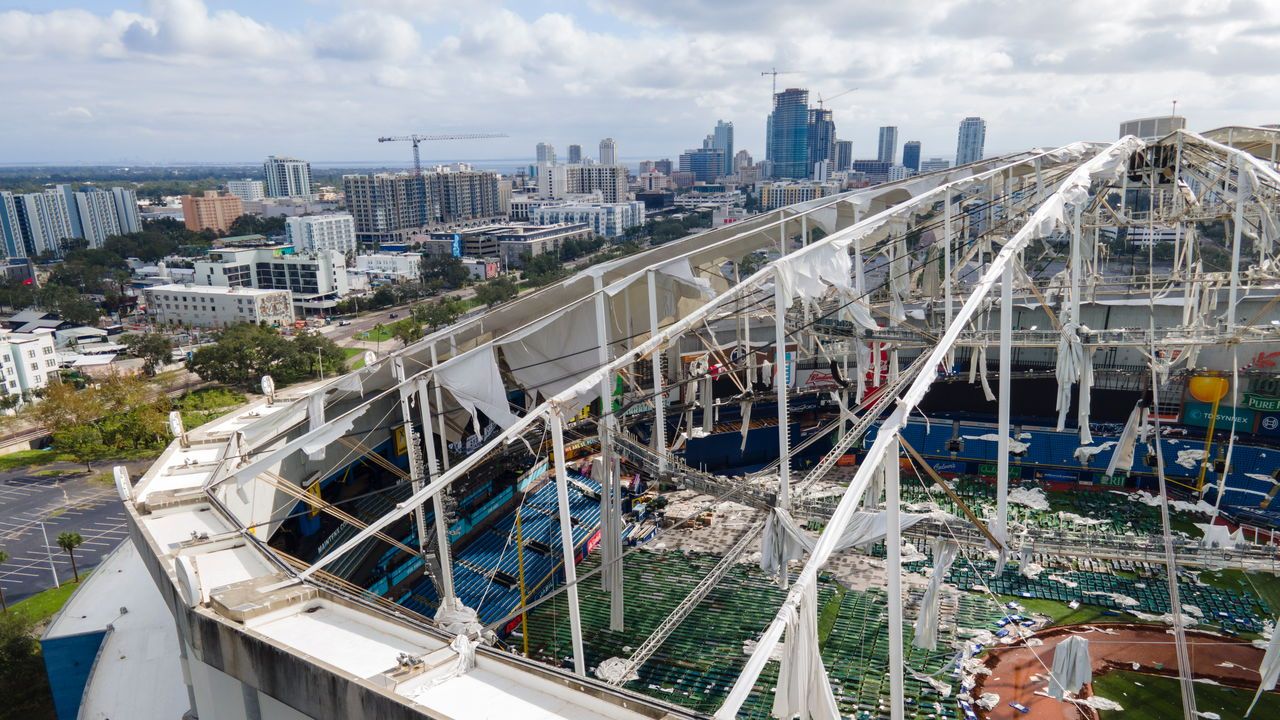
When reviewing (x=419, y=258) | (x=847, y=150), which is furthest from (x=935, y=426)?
(x=847, y=150)

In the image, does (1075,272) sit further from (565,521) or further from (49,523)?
(49,523)

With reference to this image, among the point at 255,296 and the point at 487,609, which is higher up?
the point at 255,296

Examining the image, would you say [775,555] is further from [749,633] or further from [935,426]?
[935,426]

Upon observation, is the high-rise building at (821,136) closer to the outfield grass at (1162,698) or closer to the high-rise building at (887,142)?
the high-rise building at (887,142)

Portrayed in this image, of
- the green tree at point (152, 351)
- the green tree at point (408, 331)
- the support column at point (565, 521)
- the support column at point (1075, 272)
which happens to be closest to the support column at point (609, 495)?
the support column at point (565, 521)

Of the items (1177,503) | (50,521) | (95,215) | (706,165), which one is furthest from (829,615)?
(706,165)

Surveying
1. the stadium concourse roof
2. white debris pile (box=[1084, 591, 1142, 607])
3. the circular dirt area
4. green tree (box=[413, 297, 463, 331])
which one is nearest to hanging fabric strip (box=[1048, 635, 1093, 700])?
the circular dirt area

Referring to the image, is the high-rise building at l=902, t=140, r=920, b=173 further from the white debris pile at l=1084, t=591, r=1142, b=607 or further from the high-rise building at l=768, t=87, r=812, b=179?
the white debris pile at l=1084, t=591, r=1142, b=607
